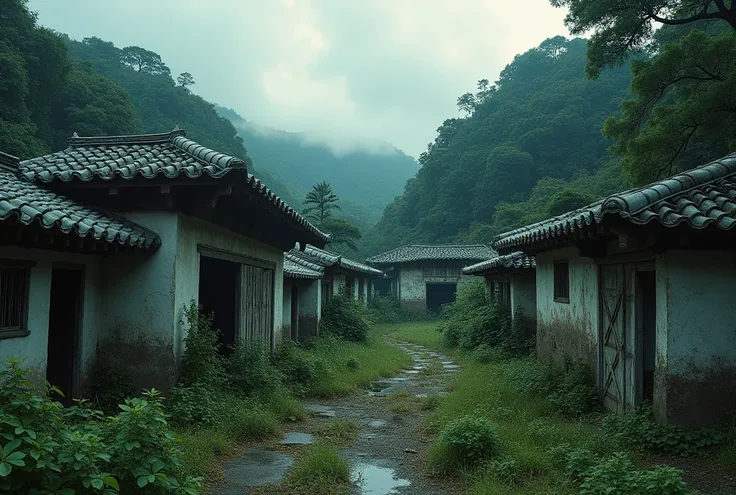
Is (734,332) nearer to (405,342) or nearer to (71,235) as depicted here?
(71,235)

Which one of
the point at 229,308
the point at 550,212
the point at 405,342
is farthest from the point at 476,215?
the point at 229,308

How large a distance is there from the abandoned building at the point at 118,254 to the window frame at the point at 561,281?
586 centimetres

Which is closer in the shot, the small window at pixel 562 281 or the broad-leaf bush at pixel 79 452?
the broad-leaf bush at pixel 79 452

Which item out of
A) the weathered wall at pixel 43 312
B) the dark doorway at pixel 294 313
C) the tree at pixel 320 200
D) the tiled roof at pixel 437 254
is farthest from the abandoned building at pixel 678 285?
the tree at pixel 320 200

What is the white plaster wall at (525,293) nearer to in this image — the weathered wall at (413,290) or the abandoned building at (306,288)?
the abandoned building at (306,288)

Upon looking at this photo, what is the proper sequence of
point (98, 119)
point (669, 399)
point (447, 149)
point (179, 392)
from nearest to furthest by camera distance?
1. point (669, 399)
2. point (179, 392)
3. point (98, 119)
4. point (447, 149)

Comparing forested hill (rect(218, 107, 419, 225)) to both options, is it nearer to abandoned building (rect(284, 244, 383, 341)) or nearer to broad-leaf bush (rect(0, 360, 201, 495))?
abandoned building (rect(284, 244, 383, 341))

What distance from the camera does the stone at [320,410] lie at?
9336 mm

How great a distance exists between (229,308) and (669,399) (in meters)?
8.00

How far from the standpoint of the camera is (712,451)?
6184 millimetres

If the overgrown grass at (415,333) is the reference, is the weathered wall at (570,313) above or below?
above

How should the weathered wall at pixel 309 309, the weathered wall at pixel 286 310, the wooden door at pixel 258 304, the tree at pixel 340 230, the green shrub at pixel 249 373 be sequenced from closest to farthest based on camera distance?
the green shrub at pixel 249 373
the wooden door at pixel 258 304
the weathered wall at pixel 286 310
the weathered wall at pixel 309 309
the tree at pixel 340 230

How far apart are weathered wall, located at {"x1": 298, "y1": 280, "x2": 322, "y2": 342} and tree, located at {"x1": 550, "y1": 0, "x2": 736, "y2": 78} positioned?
10.9m

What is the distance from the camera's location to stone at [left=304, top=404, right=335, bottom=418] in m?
9.34
